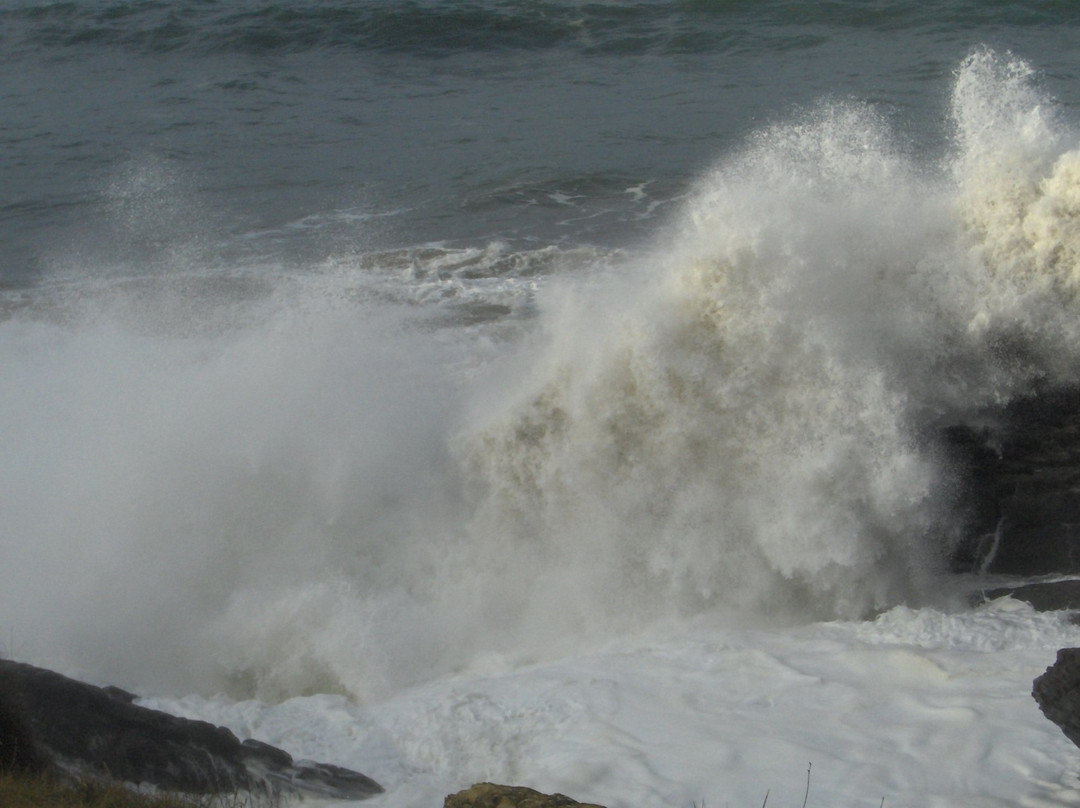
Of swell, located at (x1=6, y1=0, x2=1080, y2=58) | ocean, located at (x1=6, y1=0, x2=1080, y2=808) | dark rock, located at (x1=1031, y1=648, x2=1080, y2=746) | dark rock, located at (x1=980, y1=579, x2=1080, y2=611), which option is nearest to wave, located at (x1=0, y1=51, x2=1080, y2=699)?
ocean, located at (x1=6, y1=0, x2=1080, y2=808)

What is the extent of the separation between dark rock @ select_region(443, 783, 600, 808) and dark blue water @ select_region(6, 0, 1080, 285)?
9258mm

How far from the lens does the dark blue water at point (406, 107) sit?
1362 cm

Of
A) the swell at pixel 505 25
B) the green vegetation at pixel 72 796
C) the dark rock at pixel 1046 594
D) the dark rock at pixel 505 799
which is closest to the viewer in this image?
the dark rock at pixel 505 799

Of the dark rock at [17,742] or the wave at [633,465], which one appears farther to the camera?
the wave at [633,465]

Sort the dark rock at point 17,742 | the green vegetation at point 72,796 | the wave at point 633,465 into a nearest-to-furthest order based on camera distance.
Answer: the green vegetation at point 72,796 < the dark rock at point 17,742 < the wave at point 633,465

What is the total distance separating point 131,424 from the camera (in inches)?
295

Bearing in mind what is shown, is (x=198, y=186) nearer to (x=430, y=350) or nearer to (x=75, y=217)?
(x=75, y=217)

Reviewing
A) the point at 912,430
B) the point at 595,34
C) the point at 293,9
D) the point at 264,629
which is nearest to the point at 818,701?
the point at 912,430

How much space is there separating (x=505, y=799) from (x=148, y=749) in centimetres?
164

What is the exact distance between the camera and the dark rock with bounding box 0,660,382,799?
13.8ft

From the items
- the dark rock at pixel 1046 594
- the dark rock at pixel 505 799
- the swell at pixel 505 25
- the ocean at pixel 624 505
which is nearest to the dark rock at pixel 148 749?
the ocean at pixel 624 505

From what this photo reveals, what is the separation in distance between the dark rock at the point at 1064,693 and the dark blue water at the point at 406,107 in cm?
901

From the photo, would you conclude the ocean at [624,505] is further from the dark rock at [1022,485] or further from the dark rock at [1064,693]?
the dark rock at [1064,693]

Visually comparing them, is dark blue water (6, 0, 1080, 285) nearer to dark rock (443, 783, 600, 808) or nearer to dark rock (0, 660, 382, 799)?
dark rock (0, 660, 382, 799)
